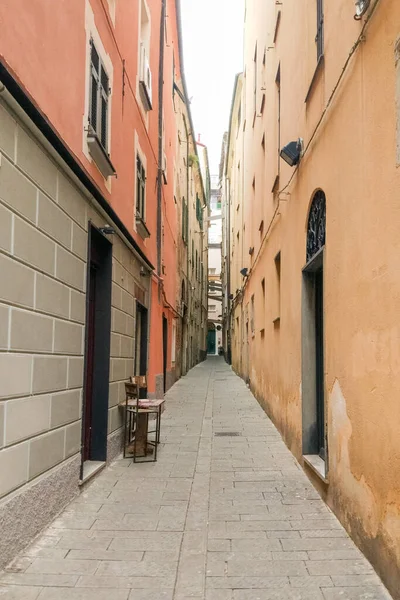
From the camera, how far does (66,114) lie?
4965 millimetres

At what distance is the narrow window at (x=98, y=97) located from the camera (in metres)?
5.96

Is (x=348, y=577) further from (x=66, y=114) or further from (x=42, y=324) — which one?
(x=66, y=114)

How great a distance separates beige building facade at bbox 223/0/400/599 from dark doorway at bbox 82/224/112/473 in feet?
7.96

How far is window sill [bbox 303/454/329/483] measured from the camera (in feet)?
16.8

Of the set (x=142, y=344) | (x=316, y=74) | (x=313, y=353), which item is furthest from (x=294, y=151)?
(x=142, y=344)

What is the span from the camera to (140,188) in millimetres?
9383

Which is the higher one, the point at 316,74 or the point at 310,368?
the point at 316,74

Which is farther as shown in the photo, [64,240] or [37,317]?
[64,240]

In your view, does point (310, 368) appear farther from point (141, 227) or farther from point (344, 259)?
point (141, 227)

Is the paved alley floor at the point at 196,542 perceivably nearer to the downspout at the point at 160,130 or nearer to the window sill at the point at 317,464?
the window sill at the point at 317,464

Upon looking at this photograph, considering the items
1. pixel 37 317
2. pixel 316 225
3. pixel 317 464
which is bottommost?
pixel 317 464

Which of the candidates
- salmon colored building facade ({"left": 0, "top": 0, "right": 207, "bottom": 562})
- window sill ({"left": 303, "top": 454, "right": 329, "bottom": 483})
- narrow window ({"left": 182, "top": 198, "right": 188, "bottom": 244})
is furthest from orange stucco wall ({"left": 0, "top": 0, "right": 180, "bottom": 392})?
narrow window ({"left": 182, "top": 198, "right": 188, "bottom": 244})

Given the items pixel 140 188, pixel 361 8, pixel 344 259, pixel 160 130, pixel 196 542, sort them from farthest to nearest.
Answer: pixel 160 130 < pixel 140 188 < pixel 344 259 < pixel 196 542 < pixel 361 8

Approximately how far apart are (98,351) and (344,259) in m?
3.43
